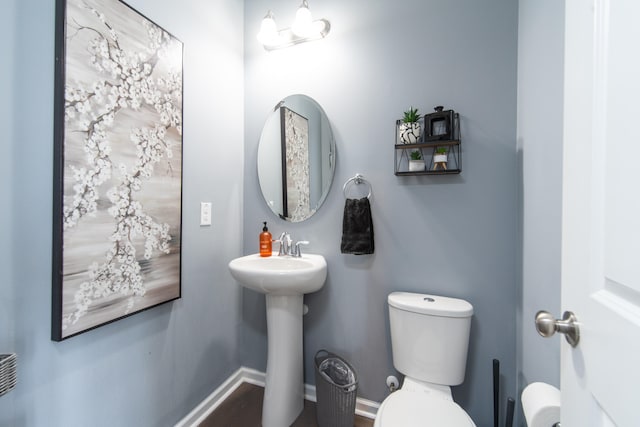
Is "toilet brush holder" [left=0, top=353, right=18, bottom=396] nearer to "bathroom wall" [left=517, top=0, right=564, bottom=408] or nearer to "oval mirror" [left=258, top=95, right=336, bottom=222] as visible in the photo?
"oval mirror" [left=258, top=95, right=336, bottom=222]

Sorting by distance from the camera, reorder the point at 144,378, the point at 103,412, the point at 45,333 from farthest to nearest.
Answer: the point at 144,378 < the point at 103,412 < the point at 45,333

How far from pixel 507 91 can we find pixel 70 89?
5.78 feet

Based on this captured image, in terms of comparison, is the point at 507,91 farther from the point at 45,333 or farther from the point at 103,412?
Answer: the point at 103,412

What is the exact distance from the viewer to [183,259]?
1.38 m

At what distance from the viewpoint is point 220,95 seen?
161cm

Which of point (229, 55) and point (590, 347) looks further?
point (229, 55)

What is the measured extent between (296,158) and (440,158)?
2.74 ft

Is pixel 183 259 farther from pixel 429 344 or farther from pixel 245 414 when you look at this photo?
pixel 429 344

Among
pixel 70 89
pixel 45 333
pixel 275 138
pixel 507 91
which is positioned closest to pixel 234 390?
pixel 45 333

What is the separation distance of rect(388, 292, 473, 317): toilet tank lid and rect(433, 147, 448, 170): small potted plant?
0.64 meters

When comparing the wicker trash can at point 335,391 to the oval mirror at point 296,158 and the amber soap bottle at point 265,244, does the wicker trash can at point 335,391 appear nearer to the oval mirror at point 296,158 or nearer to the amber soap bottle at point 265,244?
the amber soap bottle at point 265,244

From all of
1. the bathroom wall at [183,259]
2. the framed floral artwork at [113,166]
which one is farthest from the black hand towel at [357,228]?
the framed floral artwork at [113,166]

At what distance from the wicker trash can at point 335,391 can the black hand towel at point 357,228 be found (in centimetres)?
65

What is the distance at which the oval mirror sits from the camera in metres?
1.60
